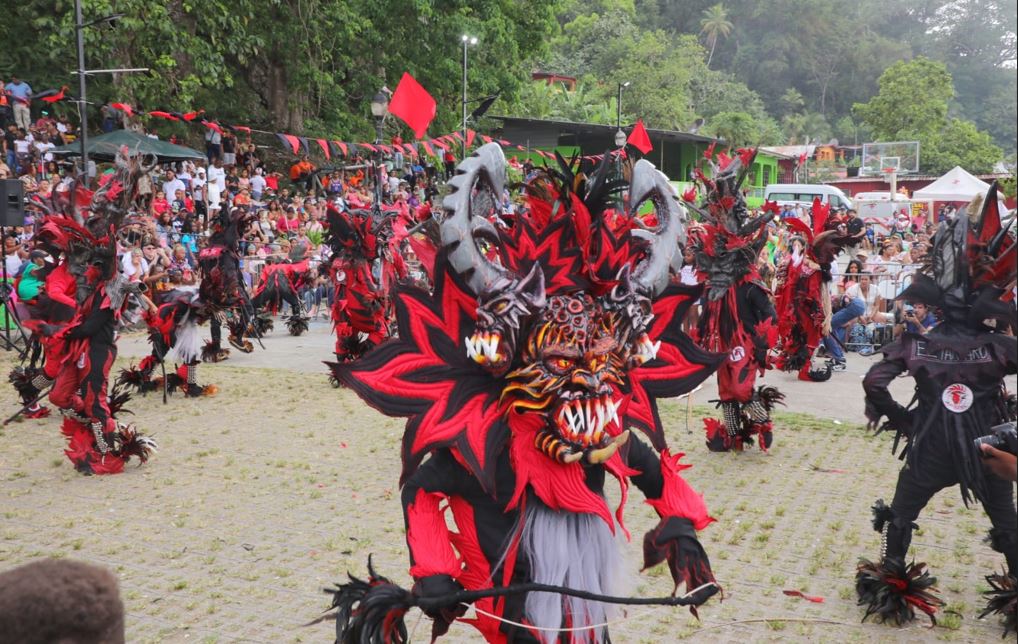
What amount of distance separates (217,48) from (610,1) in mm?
30677

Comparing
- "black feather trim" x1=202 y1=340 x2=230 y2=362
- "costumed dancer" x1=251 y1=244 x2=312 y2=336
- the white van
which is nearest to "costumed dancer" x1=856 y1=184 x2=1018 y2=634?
"black feather trim" x1=202 y1=340 x2=230 y2=362

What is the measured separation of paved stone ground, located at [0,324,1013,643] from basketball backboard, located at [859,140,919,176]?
4017 centimetres

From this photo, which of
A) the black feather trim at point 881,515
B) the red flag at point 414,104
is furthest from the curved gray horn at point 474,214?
the red flag at point 414,104

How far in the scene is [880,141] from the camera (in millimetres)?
49344

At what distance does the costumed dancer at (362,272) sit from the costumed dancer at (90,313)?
2826 millimetres

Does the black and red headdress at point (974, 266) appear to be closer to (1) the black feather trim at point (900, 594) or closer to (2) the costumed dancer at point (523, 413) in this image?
(1) the black feather trim at point (900, 594)

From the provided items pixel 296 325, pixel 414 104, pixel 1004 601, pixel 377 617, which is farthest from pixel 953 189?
pixel 377 617

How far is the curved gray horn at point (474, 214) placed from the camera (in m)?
3.15

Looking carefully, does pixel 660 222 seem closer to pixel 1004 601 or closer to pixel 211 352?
pixel 1004 601

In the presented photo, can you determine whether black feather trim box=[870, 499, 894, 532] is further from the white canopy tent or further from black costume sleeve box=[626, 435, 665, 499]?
the white canopy tent

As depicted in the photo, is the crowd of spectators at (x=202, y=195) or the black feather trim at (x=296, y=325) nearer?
the crowd of spectators at (x=202, y=195)

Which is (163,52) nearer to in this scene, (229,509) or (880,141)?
(229,509)

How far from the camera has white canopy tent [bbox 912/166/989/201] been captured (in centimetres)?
2608

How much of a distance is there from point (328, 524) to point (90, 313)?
109 inches
